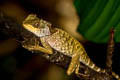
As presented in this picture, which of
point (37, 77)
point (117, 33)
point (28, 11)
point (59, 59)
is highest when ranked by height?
point (28, 11)

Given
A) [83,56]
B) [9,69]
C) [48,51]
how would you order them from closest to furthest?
[48,51], [83,56], [9,69]

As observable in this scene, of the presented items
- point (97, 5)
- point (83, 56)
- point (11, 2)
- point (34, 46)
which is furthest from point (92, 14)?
point (11, 2)

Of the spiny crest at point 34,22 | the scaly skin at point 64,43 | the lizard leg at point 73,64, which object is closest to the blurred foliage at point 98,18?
the scaly skin at point 64,43

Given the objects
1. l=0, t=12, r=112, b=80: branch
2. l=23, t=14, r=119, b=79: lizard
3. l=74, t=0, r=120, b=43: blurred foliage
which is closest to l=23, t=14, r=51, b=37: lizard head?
l=23, t=14, r=119, b=79: lizard

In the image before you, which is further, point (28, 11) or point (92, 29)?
point (28, 11)

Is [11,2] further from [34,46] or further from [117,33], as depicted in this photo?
[117,33]

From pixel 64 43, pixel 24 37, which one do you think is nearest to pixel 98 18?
pixel 64 43

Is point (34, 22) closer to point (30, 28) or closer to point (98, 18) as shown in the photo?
point (30, 28)
